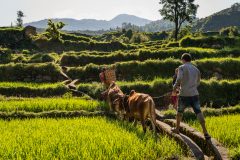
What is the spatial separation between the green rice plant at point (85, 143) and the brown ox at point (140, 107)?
1.25 feet

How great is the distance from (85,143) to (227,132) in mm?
3410

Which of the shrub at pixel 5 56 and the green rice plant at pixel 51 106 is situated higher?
the shrub at pixel 5 56

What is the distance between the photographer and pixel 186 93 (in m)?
9.23

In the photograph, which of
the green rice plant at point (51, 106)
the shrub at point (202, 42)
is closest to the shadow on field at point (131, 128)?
the green rice plant at point (51, 106)

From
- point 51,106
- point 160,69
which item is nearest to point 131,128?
point 51,106

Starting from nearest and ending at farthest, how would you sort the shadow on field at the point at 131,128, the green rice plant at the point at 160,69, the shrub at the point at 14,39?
the shadow on field at the point at 131,128, the green rice plant at the point at 160,69, the shrub at the point at 14,39

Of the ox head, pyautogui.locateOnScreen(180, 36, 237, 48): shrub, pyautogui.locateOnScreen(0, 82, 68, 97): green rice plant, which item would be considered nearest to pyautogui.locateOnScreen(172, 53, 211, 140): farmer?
the ox head

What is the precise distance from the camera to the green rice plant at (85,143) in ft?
25.1

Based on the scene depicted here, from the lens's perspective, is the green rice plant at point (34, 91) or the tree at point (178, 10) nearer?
the green rice plant at point (34, 91)

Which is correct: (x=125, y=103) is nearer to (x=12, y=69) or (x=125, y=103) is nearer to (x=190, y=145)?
(x=190, y=145)

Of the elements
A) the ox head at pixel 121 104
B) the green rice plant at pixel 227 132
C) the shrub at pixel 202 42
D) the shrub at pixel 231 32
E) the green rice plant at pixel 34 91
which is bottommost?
the green rice plant at pixel 34 91

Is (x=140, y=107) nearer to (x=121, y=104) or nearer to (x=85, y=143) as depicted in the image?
(x=121, y=104)

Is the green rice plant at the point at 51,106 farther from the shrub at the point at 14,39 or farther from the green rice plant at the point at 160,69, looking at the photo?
the shrub at the point at 14,39

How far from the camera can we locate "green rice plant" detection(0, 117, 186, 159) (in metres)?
7.66
